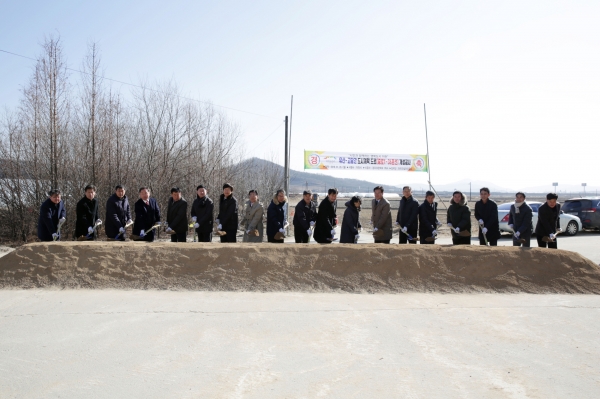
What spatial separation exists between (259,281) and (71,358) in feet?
11.3

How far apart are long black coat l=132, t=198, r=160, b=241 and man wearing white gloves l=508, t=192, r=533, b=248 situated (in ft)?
24.9

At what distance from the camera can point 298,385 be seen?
4102mm

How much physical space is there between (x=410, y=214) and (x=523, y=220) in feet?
7.78

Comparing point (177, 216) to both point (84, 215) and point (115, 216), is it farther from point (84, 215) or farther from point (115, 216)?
point (84, 215)

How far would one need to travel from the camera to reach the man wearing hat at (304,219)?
9.67 m

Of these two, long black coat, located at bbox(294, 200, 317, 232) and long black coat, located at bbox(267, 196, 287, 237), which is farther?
long black coat, located at bbox(294, 200, 317, 232)

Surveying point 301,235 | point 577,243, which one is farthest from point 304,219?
point 577,243

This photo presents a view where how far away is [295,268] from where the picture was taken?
791 cm

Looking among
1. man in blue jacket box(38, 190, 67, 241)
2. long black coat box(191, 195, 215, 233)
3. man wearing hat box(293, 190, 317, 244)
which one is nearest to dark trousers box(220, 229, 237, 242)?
long black coat box(191, 195, 215, 233)

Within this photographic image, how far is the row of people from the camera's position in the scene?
9492 mm

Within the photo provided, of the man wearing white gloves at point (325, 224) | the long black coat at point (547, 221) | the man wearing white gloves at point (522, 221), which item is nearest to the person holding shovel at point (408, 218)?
the man wearing white gloves at point (325, 224)

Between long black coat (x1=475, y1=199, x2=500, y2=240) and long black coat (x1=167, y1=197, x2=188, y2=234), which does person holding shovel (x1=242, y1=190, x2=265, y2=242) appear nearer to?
long black coat (x1=167, y1=197, x2=188, y2=234)

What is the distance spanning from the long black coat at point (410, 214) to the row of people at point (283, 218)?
2cm

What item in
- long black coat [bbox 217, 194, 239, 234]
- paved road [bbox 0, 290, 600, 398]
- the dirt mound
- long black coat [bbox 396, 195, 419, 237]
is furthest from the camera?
long black coat [bbox 396, 195, 419, 237]
